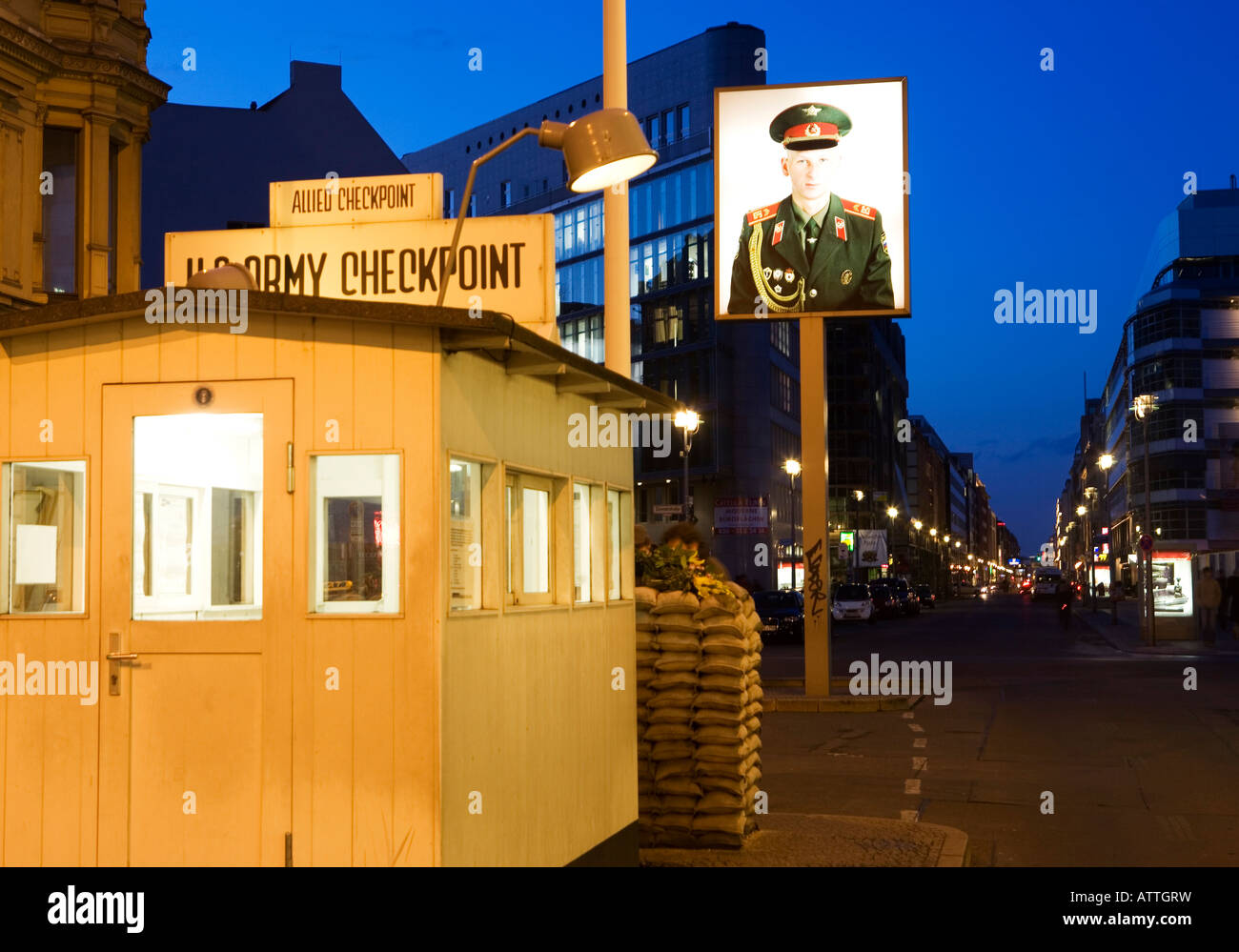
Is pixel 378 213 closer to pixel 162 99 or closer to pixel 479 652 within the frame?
pixel 479 652

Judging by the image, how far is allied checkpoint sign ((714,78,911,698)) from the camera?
2131 centimetres

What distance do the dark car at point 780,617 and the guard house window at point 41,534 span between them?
124ft

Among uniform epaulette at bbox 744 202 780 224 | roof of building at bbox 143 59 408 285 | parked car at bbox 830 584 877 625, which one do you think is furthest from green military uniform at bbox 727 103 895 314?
parked car at bbox 830 584 877 625

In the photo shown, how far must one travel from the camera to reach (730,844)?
9.78m

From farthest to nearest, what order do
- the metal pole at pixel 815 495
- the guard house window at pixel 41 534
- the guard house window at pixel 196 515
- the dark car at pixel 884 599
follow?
the dark car at pixel 884 599 → the metal pole at pixel 815 495 → the guard house window at pixel 41 534 → the guard house window at pixel 196 515

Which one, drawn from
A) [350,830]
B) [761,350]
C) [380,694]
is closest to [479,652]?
[380,694]

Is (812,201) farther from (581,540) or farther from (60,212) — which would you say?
(581,540)

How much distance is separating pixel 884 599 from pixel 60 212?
2072 inches

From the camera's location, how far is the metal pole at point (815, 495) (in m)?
22.1

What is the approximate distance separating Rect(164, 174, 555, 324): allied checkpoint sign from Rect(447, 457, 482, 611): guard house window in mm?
2057

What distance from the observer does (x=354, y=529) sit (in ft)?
22.0

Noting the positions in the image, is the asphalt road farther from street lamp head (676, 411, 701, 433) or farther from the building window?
the building window

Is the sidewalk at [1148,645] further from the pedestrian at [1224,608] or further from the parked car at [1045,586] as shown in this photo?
the parked car at [1045,586]

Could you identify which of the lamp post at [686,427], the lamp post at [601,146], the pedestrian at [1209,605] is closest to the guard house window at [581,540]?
the lamp post at [601,146]
